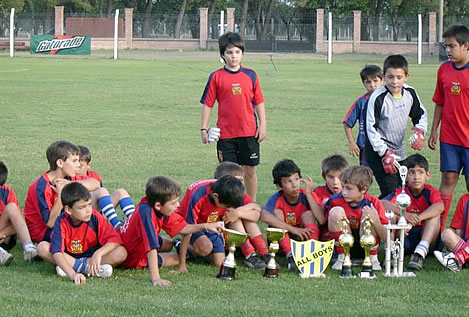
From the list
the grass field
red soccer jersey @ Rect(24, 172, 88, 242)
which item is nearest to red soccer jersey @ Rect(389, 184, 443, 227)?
the grass field

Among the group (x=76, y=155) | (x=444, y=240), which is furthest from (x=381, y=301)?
(x=76, y=155)

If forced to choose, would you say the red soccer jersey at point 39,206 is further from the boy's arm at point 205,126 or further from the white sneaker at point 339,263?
the white sneaker at point 339,263

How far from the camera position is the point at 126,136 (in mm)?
14711

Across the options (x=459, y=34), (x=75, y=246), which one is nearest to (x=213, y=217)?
(x=75, y=246)

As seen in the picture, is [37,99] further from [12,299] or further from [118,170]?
[12,299]

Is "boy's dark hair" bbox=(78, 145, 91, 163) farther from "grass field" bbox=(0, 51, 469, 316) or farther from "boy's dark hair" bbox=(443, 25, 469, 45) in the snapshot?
"boy's dark hair" bbox=(443, 25, 469, 45)

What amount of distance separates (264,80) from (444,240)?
22143 mm

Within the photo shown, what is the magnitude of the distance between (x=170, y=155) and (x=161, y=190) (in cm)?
639

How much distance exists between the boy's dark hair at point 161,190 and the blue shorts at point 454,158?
8.50ft

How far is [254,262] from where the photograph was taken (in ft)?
22.2

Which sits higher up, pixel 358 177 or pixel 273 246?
pixel 358 177

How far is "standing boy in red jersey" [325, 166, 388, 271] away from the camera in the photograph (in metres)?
6.62

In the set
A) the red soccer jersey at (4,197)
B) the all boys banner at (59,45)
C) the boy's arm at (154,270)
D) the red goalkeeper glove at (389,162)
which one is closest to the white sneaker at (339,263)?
the red goalkeeper glove at (389,162)

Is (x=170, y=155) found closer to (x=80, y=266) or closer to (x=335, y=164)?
(x=335, y=164)
